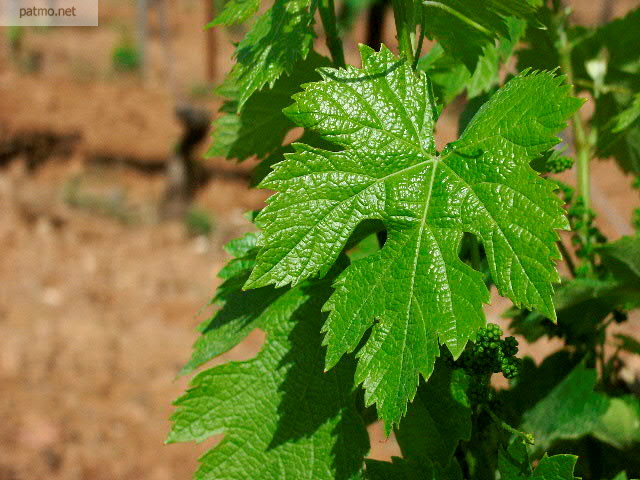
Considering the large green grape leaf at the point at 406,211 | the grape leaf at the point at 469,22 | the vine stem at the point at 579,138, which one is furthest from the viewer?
the vine stem at the point at 579,138

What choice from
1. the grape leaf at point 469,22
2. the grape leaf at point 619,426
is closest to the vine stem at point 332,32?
the grape leaf at point 469,22

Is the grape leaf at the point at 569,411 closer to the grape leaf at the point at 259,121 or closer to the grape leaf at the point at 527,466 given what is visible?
the grape leaf at the point at 527,466

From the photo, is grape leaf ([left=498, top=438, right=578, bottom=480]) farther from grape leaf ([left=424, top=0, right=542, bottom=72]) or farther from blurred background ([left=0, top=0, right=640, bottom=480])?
blurred background ([left=0, top=0, right=640, bottom=480])

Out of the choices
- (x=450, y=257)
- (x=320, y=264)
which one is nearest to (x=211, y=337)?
(x=320, y=264)

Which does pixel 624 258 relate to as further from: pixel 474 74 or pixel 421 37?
pixel 421 37

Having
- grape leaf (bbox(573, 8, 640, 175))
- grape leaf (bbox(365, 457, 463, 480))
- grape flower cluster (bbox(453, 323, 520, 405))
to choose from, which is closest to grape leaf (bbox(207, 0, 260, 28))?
grape flower cluster (bbox(453, 323, 520, 405))

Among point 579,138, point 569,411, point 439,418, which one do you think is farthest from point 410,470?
point 579,138

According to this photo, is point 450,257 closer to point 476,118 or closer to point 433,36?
point 476,118
